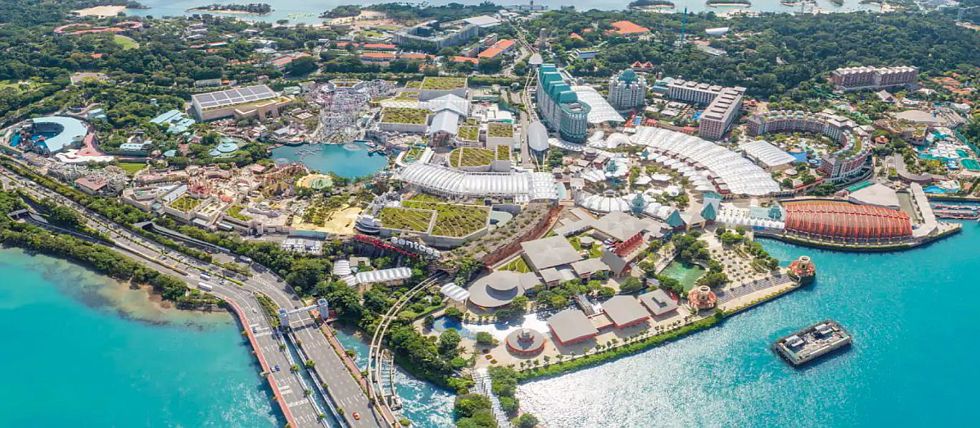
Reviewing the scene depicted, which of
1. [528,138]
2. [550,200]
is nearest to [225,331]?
[550,200]

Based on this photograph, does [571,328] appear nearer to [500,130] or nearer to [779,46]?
[500,130]

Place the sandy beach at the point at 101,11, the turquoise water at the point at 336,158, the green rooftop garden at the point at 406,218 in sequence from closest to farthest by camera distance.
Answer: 1. the green rooftop garden at the point at 406,218
2. the turquoise water at the point at 336,158
3. the sandy beach at the point at 101,11

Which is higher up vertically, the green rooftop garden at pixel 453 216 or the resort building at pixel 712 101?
the resort building at pixel 712 101

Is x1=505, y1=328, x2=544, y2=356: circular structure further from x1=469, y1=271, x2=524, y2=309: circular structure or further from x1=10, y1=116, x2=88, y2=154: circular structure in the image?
x1=10, y1=116, x2=88, y2=154: circular structure

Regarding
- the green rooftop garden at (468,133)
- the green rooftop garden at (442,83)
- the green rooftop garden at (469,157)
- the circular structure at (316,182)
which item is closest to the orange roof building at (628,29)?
the green rooftop garden at (442,83)

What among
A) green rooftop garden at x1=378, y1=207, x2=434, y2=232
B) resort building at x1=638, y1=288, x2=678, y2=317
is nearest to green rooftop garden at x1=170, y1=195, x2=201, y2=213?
green rooftop garden at x1=378, y1=207, x2=434, y2=232

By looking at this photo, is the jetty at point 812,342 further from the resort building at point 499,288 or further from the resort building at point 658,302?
the resort building at point 499,288

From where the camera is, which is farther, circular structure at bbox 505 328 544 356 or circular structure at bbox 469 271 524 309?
circular structure at bbox 469 271 524 309
